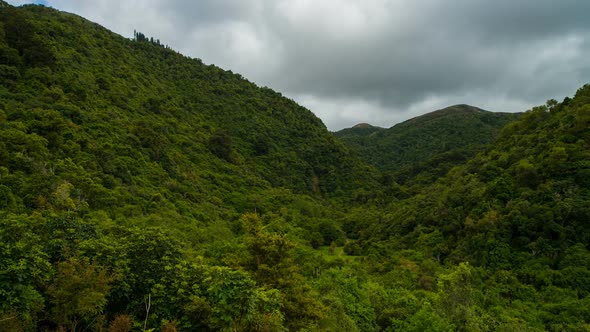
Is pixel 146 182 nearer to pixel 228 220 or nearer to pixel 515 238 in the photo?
pixel 228 220

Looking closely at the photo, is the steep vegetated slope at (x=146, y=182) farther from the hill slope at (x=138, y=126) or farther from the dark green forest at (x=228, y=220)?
the hill slope at (x=138, y=126)

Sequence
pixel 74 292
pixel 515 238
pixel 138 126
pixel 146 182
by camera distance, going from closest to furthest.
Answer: pixel 74 292 < pixel 515 238 < pixel 146 182 < pixel 138 126

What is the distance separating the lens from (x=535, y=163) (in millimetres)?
44406

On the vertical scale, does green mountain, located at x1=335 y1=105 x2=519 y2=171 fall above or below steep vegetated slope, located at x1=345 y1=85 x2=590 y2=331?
above

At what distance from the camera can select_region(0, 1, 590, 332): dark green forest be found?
11.3 m

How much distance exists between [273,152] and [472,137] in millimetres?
77099

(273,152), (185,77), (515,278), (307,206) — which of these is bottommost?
(515,278)

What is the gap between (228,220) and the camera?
4691 centimetres

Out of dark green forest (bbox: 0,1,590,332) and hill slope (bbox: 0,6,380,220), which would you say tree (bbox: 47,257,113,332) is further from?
hill slope (bbox: 0,6,380,220)

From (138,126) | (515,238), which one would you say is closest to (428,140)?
(515,238)

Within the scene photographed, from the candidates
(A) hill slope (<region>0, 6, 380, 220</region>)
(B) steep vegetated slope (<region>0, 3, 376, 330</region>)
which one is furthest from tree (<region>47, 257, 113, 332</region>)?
(A) hill slope (<region>0, 6, 380, 220</region>)

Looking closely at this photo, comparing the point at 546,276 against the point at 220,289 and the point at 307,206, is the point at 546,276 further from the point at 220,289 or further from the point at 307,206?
the point at 307,206

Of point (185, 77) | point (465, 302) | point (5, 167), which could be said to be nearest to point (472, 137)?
point (185, 77)

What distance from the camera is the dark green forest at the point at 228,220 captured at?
11305 millimetres
